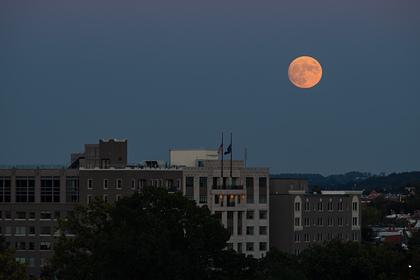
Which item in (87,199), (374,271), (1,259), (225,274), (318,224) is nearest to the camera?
(1,259)

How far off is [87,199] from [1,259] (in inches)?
2228

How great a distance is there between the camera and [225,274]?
102 meters

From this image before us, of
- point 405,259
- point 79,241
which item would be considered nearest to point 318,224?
point 405,259

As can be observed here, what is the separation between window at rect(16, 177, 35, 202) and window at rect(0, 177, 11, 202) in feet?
3.03

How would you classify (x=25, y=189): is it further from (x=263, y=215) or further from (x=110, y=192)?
(x=263, y=215)

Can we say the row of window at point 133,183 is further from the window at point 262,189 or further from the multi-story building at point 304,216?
the multi-story building at point 304,216

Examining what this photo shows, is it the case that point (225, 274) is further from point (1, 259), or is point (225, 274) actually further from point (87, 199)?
point (87, 199)

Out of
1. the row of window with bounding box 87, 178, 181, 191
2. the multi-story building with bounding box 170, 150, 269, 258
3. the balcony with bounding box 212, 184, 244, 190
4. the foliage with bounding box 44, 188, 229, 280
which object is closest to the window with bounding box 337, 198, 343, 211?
the multi-story building with bounding box 170, 150, 269, 258

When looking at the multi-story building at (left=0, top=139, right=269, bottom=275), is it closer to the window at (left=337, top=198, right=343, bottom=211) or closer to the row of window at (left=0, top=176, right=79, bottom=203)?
the row of window at (left=0, top=176, right=79, bottom=203)

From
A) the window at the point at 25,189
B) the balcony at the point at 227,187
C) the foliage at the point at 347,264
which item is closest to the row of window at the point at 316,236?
the balcony at the point at 227,187

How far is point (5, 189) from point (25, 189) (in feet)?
6.82

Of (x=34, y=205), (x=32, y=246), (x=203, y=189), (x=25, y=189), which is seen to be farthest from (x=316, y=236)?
(x=25, y=189)

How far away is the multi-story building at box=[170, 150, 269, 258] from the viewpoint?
155m

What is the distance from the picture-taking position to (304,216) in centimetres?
→ 16000
